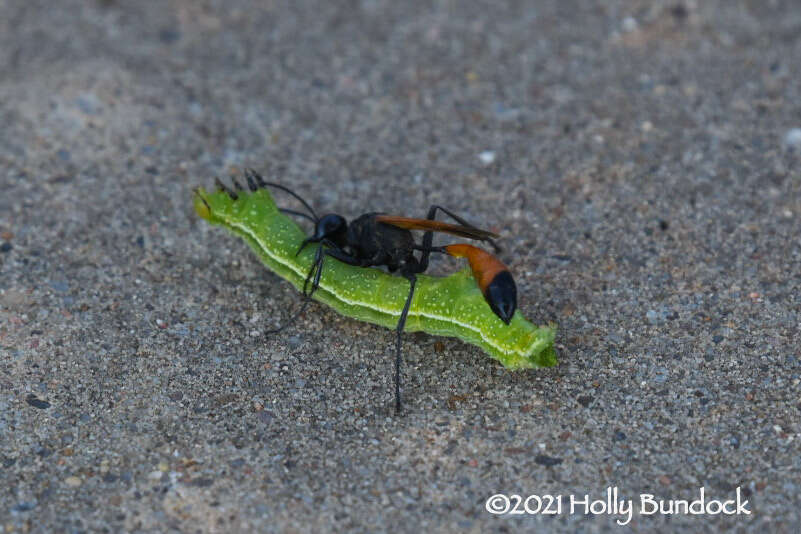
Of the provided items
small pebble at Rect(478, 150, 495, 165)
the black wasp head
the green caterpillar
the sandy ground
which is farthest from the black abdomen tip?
small pebble at Rect(478, 150, 495, 165)

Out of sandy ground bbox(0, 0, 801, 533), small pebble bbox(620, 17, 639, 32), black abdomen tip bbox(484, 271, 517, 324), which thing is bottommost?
sandy ground bbox(0, 0, 801, 533)

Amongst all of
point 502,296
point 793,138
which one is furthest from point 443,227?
point 793,138

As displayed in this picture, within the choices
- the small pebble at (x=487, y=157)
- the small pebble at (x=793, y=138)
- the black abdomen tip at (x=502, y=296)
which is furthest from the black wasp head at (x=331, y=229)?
the small pebble at (x=793, y=138)

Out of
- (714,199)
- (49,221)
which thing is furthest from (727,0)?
(49,221)

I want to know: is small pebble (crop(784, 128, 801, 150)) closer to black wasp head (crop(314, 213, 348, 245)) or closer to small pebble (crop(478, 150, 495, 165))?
small pebble (crop(478, 150, 495, 165))

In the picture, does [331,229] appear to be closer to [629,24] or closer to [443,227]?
[443,227]

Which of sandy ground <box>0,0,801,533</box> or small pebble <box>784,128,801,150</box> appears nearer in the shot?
sandy ground <box>0,0,801,533</box>
